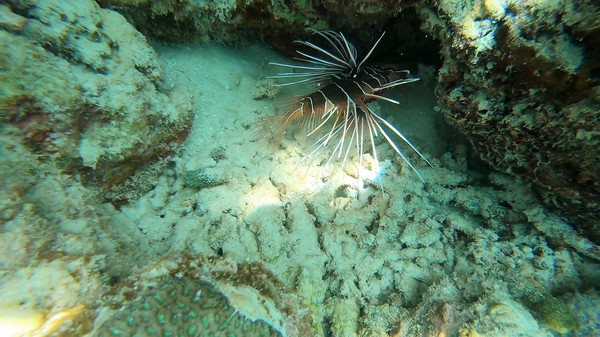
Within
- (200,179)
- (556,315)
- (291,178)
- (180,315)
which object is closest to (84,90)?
(200,179)

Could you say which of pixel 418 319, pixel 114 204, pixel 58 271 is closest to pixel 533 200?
pixel 418 319

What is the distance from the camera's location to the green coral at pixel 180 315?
4.55 feet

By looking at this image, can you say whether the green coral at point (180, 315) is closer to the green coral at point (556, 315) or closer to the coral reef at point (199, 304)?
the coral reef at point (199, 304)

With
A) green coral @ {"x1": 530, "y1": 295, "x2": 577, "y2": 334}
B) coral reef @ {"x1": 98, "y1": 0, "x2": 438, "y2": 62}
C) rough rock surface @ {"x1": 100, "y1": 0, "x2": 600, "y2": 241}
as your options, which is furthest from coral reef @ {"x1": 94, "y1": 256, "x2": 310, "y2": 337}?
coral reef @ {"x1": 98, "y1": 0, "x2": 438, "y2": 62}

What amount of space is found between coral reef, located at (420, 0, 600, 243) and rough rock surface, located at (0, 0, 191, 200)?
2.17 meters

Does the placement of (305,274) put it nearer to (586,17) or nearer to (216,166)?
(216,166)

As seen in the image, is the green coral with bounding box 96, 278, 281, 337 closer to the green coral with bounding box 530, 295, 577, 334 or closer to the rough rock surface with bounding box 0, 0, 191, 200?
the rough rock surface with bounding box 0, 0, 191, 200

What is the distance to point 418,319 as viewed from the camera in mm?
1930

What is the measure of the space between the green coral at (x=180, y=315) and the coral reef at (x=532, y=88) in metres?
1.89

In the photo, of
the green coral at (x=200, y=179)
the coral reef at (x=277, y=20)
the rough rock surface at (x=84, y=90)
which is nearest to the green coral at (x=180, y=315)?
the rough rock surface at (x=84, y=90)

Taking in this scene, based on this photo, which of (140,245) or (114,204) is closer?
(140,245)

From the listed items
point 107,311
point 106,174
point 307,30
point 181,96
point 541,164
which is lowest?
point 107,311

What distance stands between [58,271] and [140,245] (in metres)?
0.80

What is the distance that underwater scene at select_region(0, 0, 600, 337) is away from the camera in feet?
5.04
